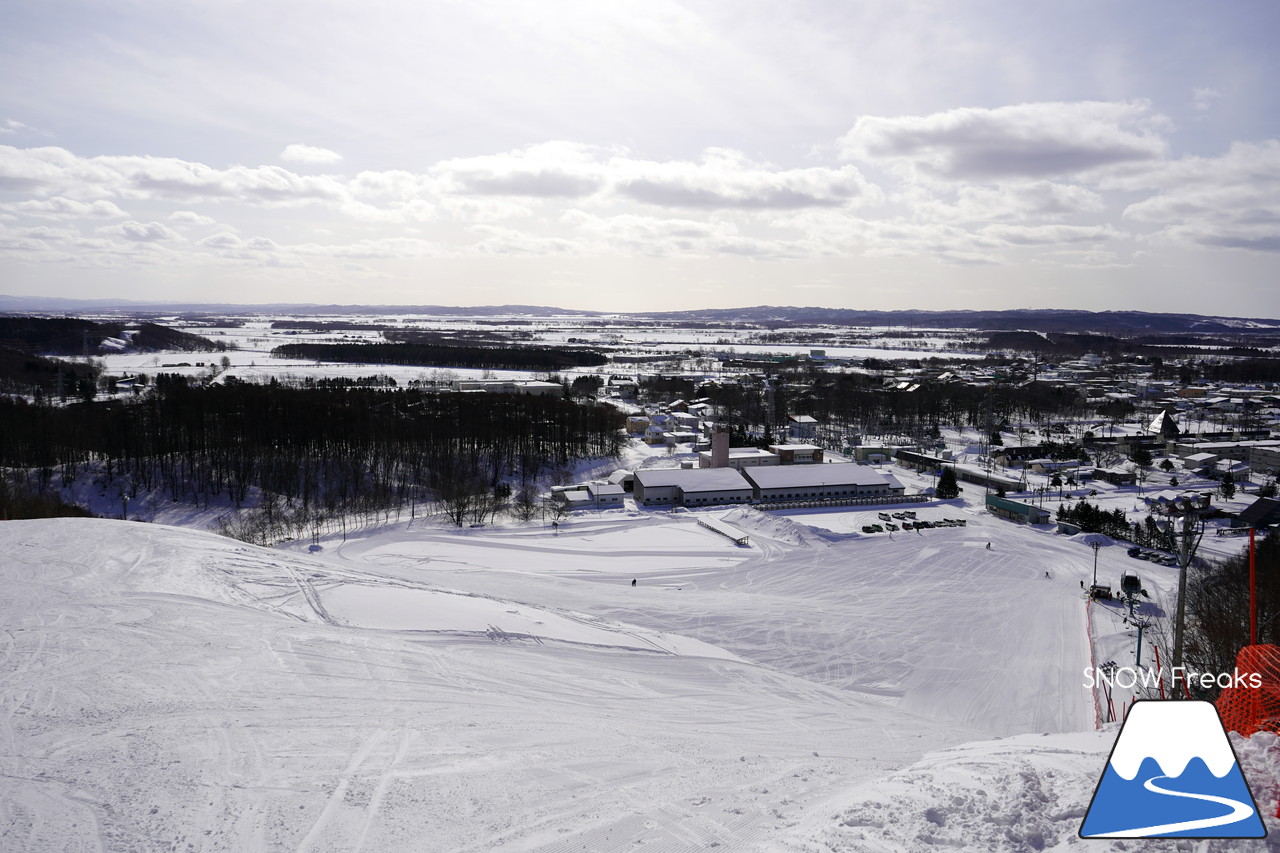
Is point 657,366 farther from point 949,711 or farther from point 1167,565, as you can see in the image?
point 949,711

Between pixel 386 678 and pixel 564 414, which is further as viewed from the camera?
pixel 564 414

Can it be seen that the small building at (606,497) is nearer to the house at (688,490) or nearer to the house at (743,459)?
the house at (688,490)

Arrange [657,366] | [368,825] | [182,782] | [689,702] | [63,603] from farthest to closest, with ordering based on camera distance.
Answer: [657,366]
[63,603]
[689,702]
[182,782]
[368,825]

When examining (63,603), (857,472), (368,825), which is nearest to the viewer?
(368,825)

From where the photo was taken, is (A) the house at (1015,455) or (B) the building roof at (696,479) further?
(A) the house at (1015,455)

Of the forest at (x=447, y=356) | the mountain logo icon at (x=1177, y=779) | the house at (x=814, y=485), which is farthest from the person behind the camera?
the forest at (x=447, y=356)

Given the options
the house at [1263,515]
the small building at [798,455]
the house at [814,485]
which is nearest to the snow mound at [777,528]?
the house at [814,485]

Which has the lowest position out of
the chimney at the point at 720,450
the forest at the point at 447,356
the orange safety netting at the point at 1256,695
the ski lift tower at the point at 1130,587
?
the ski lift tower at the point at 1130,587

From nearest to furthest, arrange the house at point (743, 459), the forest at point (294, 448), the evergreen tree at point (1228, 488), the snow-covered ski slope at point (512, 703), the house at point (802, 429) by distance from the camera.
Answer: the snow-covered ski slope at point (512, 703), the forest at point (294, 448), the evergreen tree at point (1228, 488), the house at point (743, 459), the house at point (802, 429)

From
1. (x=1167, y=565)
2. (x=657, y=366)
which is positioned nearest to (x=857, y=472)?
(x=1167, y=565)
